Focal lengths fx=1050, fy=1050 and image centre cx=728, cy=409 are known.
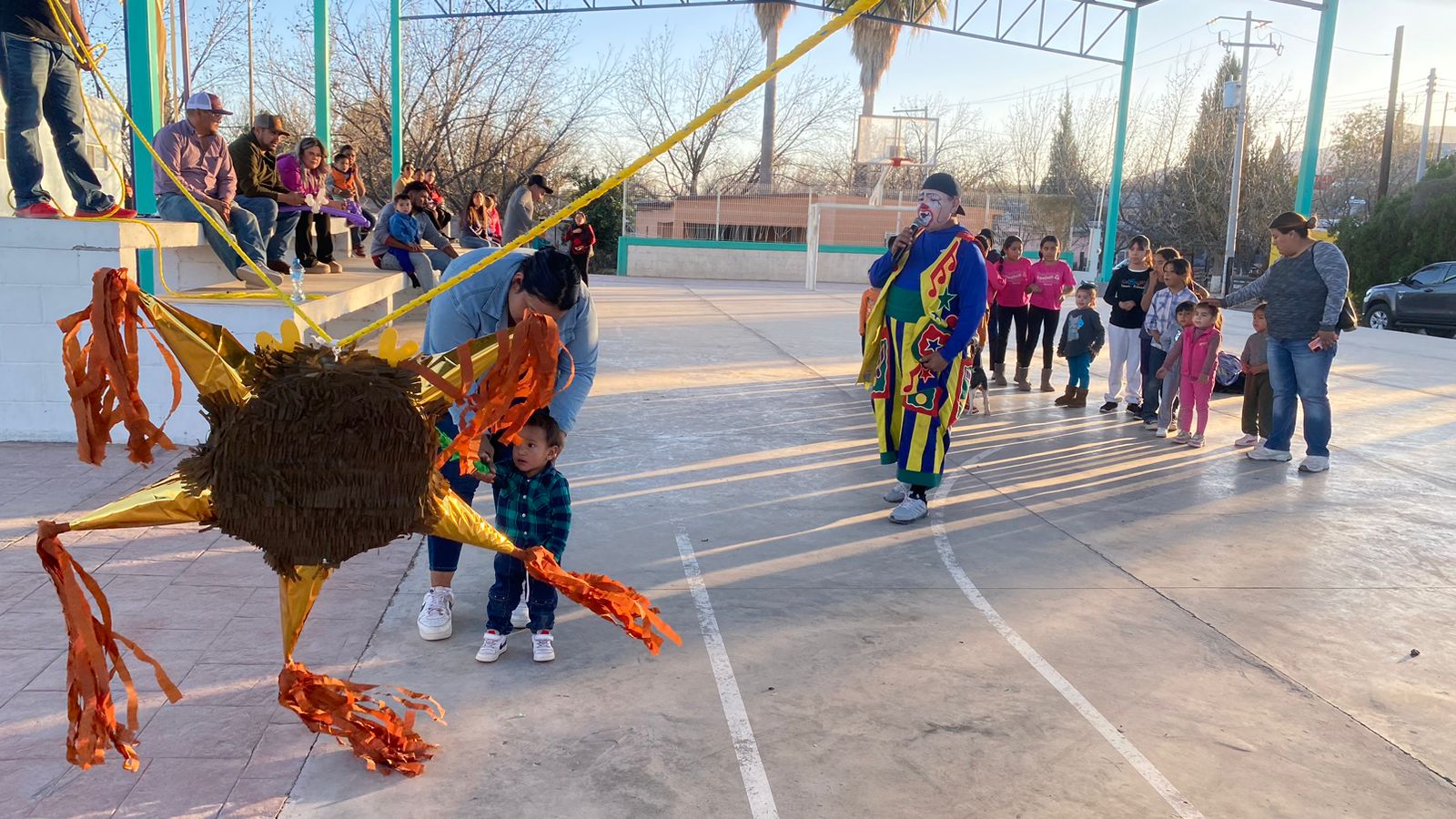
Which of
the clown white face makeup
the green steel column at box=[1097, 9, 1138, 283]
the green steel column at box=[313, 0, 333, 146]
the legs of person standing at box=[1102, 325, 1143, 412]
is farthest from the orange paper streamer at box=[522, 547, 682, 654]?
the green steel column at box=[1097, 9, 1138, 283]

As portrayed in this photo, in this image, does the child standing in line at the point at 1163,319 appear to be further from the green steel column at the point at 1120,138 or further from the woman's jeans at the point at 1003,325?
the green steel column at the point at 1120,138

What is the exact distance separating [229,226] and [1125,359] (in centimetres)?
751

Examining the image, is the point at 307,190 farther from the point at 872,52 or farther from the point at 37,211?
the point at 872,52

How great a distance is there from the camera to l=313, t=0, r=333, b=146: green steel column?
1183 centimetres

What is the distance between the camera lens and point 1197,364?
317 inches

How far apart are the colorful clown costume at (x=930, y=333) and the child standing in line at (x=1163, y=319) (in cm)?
337

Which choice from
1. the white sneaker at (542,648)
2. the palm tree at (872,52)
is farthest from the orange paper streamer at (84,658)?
the palm tree at (872,52)

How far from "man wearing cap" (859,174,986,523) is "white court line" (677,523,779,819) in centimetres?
150

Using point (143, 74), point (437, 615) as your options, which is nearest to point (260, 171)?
point (143, 74)

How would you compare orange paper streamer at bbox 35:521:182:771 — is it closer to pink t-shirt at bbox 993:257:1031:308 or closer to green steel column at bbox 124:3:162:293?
green steel column at bbox 124:3:162:293

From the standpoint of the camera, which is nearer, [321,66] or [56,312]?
[56,312]

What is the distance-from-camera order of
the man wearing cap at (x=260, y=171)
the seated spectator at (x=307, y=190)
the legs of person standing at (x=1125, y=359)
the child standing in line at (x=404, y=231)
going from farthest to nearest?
1. the child standing in line at (x=404, y=231)
2. the seated spectator at (x=307, y=190)
3. the legs of person standing at (x=1125, y=359)
4. the man wearing cap at (x=260, y=171)

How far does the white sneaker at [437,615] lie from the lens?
391 centimetres

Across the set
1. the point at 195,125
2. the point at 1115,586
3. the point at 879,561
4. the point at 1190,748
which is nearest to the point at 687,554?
the point at 879,561
